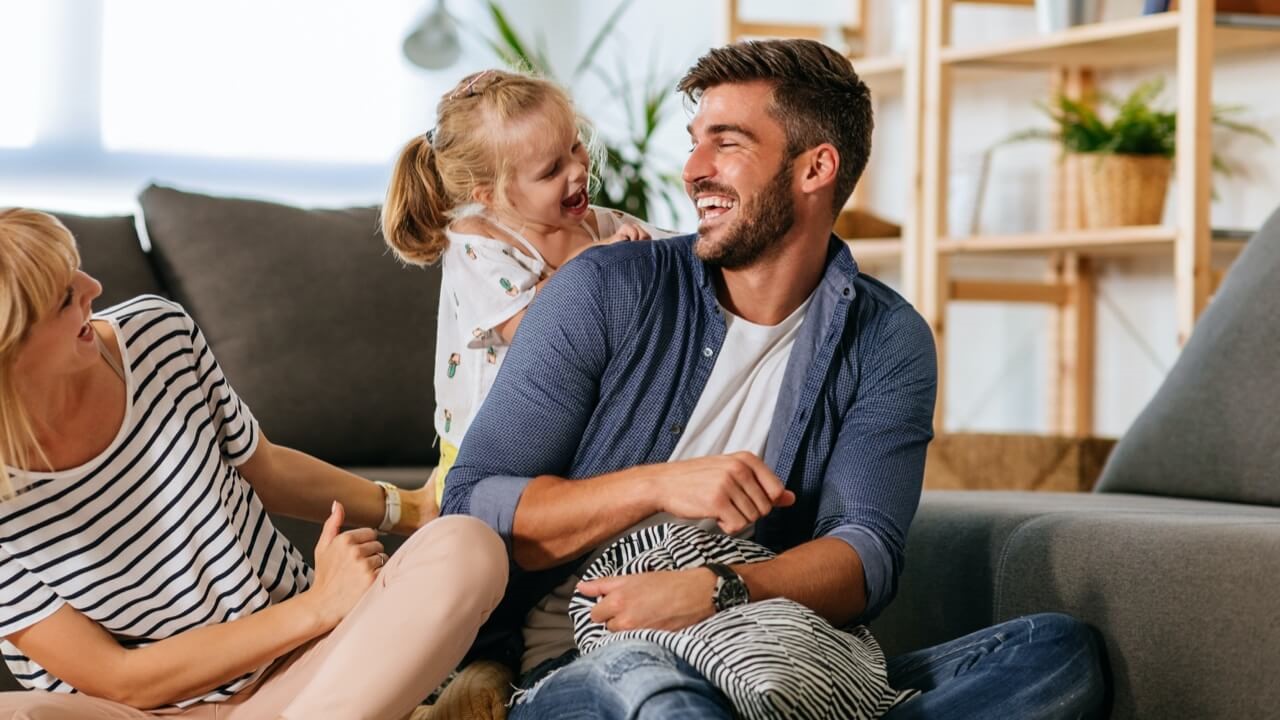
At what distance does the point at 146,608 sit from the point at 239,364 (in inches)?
44.0

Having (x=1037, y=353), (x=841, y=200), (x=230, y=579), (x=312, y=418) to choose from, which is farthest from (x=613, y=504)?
(x=1037, y=353)

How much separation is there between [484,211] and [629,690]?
0.87 meters

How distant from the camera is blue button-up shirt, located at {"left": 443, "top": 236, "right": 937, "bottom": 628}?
5.00 feet

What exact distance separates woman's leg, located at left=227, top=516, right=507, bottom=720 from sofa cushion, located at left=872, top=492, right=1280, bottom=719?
0.61m

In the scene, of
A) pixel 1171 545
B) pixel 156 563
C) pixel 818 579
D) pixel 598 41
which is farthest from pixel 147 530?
pixel 598 41

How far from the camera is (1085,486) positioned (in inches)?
112

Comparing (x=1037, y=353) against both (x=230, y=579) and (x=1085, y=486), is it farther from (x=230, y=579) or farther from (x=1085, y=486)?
(x=230, y=579)

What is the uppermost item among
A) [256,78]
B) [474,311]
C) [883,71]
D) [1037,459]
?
[256,78]

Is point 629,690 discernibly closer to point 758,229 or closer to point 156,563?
point 156,563

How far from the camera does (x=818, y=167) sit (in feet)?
5.49

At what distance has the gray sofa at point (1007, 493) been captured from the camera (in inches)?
56.6

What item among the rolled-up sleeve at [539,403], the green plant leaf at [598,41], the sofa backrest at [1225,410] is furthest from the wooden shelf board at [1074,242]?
the rolled-up sleeve at [539,403]

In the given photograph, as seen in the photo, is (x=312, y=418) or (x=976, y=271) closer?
(x=312, y=418)

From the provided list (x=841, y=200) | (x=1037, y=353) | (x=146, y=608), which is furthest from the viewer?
(x=1037, y=353)
